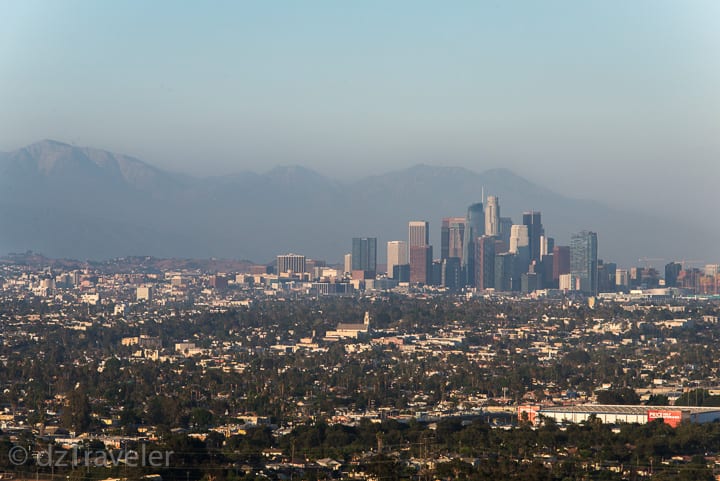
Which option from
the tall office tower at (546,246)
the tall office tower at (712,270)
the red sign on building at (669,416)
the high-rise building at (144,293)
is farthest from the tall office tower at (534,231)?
the red sign on building at (669,416)

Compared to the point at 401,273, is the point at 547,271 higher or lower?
higher

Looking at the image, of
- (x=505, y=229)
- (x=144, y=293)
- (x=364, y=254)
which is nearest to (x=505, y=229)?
(x=505, y=229)

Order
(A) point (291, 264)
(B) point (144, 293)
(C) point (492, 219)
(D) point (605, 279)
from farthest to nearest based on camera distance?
1. (C) point (492, 219)
2. (A) point (291, 264)
3. (D) point (605, 279)
4. (B) point (144, 293)

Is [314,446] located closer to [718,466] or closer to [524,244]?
[718,466]

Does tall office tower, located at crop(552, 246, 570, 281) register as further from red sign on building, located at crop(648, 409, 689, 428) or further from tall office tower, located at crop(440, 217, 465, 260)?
red sign on building, located at crop(648, 409, 689, 428)

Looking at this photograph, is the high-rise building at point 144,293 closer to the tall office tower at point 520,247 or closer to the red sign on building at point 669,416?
the tall office tower at point 520,247

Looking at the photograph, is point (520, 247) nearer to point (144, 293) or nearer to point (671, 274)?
point (671, 274)

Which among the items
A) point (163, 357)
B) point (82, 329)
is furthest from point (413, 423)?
point (82, 329)
